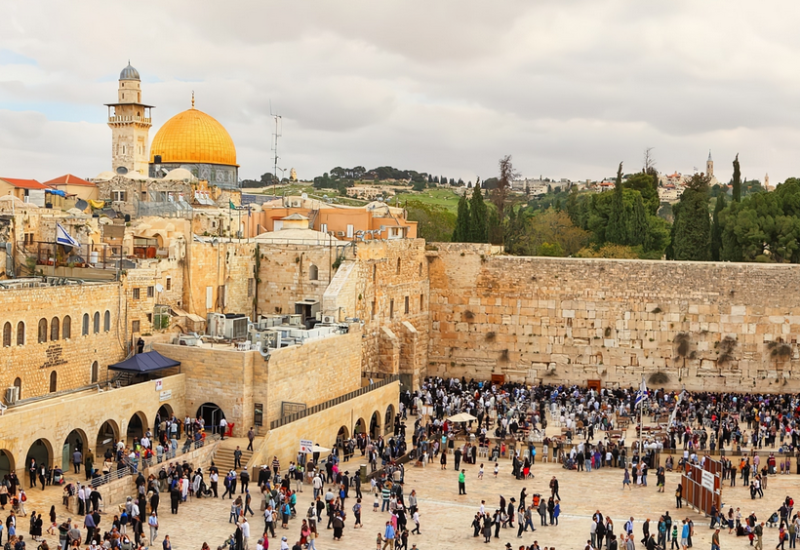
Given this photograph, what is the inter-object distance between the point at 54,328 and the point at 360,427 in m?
10.0

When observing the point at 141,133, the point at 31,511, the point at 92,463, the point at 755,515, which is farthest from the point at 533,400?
the point at 141,133

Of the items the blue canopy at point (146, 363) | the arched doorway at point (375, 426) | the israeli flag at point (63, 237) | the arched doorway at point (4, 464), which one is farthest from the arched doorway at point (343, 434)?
the israeli flag at point (63, 237)

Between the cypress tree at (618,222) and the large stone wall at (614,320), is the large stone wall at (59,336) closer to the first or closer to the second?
the large stone wall at (614,320)

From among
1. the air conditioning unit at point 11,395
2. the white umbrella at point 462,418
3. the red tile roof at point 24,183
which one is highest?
the red tile roof at point 24,183

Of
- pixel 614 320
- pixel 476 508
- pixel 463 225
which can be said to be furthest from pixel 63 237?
pixel 463 225

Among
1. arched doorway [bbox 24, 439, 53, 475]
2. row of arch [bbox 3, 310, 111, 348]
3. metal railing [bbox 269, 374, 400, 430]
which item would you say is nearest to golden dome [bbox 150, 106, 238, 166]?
metal railing [bbox 269, 374, 400, 430]

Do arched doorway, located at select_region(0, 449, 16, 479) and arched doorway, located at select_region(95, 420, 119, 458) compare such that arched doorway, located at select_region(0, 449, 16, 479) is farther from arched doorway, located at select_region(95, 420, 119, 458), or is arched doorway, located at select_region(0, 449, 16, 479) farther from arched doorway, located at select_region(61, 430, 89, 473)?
arched doorway, located at select_region(95, 420, 119, 458)

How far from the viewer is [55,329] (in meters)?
25.6

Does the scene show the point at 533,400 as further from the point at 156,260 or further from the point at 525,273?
the point at 156,260

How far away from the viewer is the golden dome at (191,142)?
4647 centimetres

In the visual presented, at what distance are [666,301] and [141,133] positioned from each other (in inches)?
1124

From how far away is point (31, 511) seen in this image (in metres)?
20.8

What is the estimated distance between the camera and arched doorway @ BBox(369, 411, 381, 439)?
104ft

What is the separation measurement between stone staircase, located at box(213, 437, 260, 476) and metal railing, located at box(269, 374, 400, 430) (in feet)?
2.86
